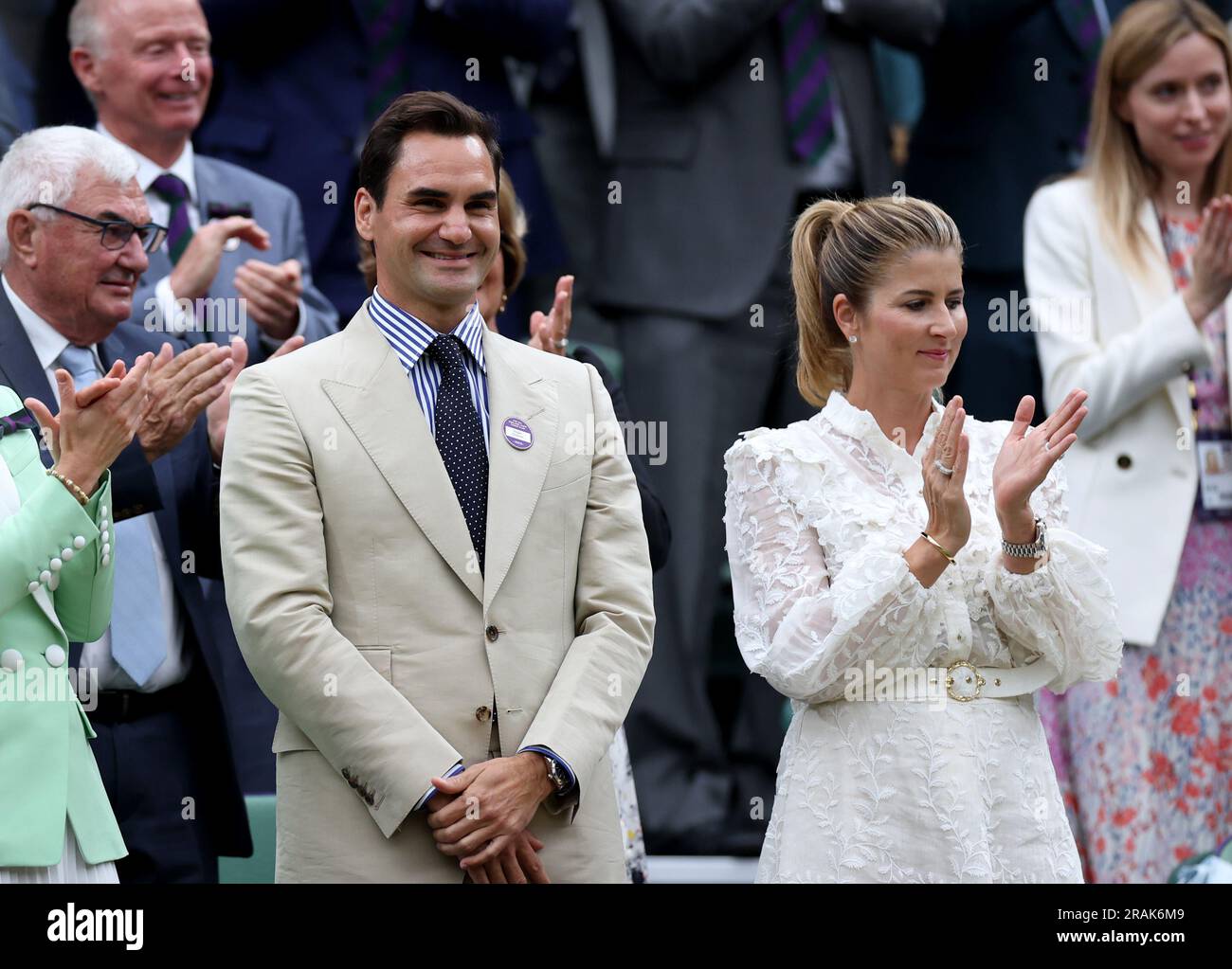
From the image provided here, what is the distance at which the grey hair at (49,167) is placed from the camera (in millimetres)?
3949

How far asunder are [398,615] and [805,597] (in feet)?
2.44

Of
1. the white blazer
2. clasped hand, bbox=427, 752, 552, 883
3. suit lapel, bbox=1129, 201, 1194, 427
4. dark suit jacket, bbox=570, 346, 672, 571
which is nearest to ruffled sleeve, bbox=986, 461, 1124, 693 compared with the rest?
dark suit jacket, bbox=570, 346, 672, 571

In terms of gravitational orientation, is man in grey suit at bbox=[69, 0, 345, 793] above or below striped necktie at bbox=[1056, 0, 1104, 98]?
below

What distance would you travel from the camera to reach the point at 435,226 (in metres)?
3.40

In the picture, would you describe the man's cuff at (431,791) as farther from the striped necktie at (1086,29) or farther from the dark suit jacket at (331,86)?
the striped necktie at (1086,29)

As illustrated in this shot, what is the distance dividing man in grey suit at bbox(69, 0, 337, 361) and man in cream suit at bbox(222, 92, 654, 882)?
1161mm

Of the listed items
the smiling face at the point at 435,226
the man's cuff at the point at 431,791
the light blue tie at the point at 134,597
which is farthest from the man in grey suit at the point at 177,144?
the man's cuff at the point at 431,791

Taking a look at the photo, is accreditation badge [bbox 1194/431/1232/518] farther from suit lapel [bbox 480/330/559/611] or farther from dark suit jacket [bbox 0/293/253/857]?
dark suit jacket [bbox 0/293/253/857]

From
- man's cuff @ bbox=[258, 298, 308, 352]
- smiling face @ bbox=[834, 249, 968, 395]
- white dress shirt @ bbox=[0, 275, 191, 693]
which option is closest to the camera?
smiling face @ bbox=[834, 249, 968, 395]

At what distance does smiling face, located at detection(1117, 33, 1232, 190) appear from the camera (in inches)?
199

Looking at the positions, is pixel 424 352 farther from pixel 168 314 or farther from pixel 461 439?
pixel 168 314

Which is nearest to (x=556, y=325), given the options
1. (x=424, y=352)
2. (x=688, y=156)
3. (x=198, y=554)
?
(x=424, y=352)

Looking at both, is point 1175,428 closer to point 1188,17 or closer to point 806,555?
point 1188,17
